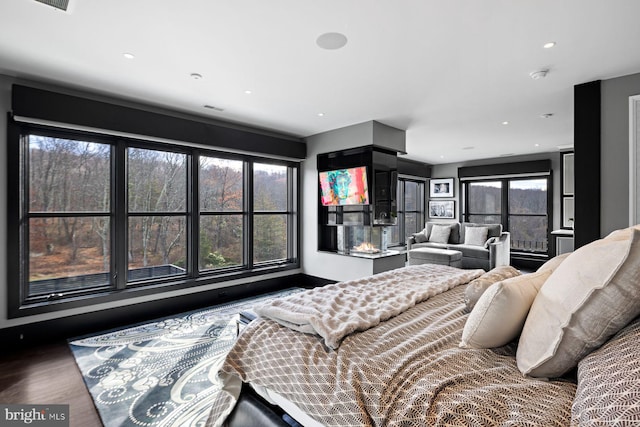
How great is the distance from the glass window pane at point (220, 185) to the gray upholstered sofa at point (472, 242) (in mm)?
3919

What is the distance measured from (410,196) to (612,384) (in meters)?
7.94

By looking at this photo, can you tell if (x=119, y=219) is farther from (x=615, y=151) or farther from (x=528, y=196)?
(x=528, y=196)

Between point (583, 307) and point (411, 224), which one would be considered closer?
point (583, 307)

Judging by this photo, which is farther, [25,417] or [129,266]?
[129,266]

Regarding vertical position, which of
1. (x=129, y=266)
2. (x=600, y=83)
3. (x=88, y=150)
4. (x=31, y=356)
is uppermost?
(x=600, y=83)

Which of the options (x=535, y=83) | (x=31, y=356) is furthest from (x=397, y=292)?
(x=31, y=356)

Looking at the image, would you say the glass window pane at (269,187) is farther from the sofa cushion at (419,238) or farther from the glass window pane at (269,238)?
the sofa cushion at (419,238)

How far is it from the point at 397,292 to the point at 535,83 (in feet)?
9.23

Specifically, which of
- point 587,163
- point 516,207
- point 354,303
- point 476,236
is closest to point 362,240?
point 587,163

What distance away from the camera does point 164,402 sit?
2.10 m

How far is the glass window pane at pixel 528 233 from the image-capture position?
23.6ft

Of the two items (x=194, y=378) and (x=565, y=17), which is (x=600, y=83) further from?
(x=194, y=378)

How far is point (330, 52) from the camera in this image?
2.56 m

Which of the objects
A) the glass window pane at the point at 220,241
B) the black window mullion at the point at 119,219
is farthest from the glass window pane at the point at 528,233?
the black window mullion at the point at 119,219
